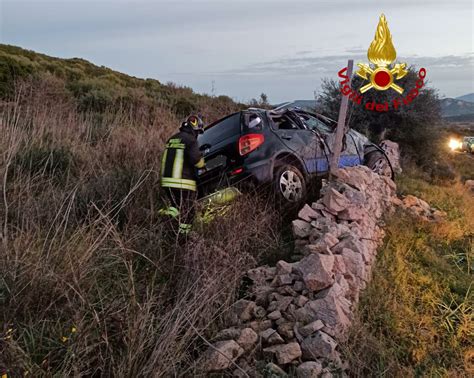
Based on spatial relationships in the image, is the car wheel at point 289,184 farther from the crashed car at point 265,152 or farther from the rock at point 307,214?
the rock at point 307,214

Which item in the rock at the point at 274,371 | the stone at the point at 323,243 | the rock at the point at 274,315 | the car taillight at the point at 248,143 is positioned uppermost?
the car taillight at the point at 248,143

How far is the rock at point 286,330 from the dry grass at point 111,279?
0.52 m

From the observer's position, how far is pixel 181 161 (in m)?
5.37

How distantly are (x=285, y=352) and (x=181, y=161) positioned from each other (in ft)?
9.26

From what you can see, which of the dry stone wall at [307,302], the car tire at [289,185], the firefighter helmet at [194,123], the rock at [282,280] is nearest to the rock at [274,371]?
the dry stone wall at [307,302]

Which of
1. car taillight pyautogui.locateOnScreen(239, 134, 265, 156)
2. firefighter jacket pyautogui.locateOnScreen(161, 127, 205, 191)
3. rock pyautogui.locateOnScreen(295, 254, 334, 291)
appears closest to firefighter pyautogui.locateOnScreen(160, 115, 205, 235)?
firefighter jacket pyautogui.locateOnScreen(161, 127, 205, 191)

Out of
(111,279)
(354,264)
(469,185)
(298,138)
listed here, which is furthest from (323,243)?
(469,185)

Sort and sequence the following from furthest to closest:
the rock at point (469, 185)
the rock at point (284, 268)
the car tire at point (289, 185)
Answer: the rock at point (469, 185)
the car tire at point (289, 185)
the rock at point (284, 268)

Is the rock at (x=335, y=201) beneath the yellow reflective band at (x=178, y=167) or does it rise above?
beneath

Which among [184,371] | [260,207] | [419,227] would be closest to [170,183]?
[260,207]

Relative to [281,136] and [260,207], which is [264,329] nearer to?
[260,207]

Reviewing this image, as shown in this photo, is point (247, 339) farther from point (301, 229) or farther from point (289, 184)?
point (289, 184)

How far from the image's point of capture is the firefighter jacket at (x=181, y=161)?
5340mm

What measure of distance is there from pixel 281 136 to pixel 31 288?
3.85 metres
